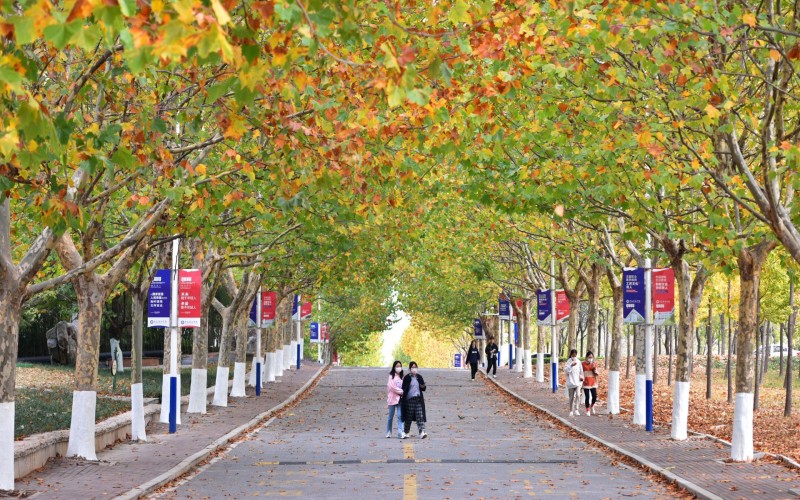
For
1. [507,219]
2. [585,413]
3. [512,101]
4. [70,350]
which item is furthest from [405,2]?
[70,350]

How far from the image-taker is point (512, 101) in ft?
61.6

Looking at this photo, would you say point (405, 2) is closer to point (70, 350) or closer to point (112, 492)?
point (112, 492)

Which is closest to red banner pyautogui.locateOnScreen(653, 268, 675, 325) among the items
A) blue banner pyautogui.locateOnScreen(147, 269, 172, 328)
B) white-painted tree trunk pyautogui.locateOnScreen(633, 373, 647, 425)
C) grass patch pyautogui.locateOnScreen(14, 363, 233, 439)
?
white-painted tree trunk pyautogui.locateOnScreen(633, 373, 647, 425)

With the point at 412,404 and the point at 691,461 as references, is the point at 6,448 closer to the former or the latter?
the point at 691,461

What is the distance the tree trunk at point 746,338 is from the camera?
18078 millimetres

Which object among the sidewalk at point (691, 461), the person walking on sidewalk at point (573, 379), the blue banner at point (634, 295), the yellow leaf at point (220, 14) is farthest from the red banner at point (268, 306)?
the yellow leaf at point (220, 14)

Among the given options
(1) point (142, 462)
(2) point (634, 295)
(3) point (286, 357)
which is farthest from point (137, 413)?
(3) point (286, 357)

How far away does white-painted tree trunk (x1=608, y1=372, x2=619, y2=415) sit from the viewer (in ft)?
95.0

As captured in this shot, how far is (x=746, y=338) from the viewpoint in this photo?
18.7 meters

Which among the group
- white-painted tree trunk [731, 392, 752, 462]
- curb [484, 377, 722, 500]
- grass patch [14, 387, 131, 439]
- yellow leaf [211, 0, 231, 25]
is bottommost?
curb [484, 377, 722, 500]

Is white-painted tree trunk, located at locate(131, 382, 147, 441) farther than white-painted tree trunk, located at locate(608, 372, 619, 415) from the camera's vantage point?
No

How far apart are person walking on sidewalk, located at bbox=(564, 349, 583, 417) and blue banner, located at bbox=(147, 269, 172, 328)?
1090cm

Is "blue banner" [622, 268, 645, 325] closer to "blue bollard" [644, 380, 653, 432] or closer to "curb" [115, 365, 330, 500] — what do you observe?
"blue bollard" [644, 380, 653, 432]

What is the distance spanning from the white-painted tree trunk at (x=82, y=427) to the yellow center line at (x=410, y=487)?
5184 millimetres
